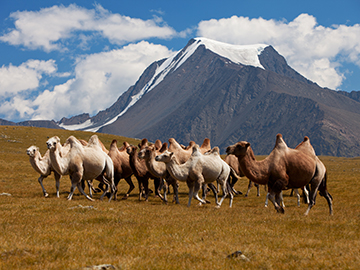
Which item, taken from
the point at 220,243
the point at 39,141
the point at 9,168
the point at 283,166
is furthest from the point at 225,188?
the point at 39,141

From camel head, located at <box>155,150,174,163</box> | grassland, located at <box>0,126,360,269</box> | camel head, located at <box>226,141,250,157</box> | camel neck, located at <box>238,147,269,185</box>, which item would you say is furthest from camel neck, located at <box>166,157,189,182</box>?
camel neck, located at <box>238,147,269,185</box>

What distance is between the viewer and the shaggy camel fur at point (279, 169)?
16.8 m

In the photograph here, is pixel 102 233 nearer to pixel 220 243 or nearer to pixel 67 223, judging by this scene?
pixel 67 223

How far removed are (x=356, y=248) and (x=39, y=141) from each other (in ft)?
263

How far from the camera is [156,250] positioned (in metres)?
9.89

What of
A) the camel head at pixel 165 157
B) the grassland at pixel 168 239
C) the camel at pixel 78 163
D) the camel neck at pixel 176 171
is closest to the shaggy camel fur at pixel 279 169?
the grassland at pixel 168 239

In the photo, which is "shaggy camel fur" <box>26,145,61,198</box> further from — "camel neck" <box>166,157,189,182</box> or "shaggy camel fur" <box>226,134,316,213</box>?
"shaggy camel fur" <box>226,134,316,213</box>

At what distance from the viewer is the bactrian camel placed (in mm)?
16828

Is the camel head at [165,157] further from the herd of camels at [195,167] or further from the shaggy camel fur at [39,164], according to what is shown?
the shaggy camel fur at [39,164]

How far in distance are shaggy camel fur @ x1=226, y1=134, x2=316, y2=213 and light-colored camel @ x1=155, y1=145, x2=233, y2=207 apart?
273 centimetres

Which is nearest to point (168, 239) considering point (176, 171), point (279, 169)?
point (279, 169)

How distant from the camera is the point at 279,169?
16.9 m

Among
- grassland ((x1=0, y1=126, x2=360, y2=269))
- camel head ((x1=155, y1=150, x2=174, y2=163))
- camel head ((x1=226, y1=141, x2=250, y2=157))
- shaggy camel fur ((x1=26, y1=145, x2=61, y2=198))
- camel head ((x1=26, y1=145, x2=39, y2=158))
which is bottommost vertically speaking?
grassland ((x1=0, y1=126, x2=360, y2=269))

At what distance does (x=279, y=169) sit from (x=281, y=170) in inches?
4.2
